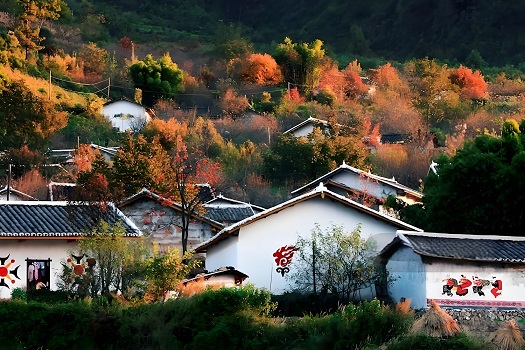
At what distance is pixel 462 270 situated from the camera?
30.9 metres

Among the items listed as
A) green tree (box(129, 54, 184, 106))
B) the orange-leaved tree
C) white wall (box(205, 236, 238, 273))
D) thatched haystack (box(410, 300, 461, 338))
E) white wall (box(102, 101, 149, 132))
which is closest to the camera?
thatched haystack (box(410, 300, 461, 338))

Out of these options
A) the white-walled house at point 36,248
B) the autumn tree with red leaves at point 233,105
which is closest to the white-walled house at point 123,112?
the autumn tree with red leaves at point 233,105

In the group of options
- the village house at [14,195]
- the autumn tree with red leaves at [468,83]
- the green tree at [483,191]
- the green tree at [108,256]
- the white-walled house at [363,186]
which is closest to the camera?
the green tree at [108,256]

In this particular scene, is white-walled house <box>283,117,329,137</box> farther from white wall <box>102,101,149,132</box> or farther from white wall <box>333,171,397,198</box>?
white wall <box>333,171,397,198</box>

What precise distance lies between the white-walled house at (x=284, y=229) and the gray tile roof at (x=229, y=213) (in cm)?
811

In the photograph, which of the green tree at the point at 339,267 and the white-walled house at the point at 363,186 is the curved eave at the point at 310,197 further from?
the white-walled house at the point at 363,186

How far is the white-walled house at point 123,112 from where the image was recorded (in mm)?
64875

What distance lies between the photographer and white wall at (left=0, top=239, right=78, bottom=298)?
32562mm

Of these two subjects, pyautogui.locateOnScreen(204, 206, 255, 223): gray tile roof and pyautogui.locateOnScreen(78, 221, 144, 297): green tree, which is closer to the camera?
pyautogui.locateOnScreen(78, 221, 144, 297): green tree

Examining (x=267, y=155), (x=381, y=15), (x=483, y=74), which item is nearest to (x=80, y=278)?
(x=267, y=155)

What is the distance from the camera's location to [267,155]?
191 ft

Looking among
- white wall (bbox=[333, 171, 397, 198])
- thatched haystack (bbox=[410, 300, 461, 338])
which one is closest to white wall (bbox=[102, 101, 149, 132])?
white wall (bbox=[333, 171, 397, 198])

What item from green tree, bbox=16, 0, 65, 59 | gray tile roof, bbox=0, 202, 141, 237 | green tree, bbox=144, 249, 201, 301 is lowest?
green tree, bbox=144, 249, 201, 301

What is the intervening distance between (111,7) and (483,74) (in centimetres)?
3189
